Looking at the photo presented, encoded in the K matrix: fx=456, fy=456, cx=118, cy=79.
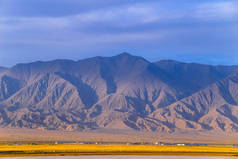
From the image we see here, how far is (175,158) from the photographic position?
3061 inches

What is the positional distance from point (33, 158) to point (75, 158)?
6.83 meters

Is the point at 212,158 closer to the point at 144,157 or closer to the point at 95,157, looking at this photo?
the point at 144,157

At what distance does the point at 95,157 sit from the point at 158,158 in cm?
1065

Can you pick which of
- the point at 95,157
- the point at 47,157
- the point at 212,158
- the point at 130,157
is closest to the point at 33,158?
the point at 47,157

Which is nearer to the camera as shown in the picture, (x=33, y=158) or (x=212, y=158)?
(x=33, y=158)

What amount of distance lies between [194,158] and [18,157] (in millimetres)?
30006

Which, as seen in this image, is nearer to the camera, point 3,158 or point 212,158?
point 3,158

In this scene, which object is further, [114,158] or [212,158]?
[212,158]

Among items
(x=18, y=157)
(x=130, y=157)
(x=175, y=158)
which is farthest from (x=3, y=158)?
(x=175, y=158)

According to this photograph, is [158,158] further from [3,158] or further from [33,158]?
[3,158]

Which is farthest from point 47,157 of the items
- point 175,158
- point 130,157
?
point 175,158

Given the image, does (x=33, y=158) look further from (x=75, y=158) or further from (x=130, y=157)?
(x=130, y=157)

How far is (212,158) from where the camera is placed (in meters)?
79.8

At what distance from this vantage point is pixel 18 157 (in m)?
77.0
